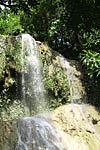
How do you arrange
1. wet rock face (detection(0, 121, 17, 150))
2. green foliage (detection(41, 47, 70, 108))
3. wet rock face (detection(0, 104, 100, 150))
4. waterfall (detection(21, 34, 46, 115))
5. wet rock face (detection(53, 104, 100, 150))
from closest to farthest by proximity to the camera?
1. wet rock face (detection(0, 121, 17, 150))
2. wet rock face (detection(0, 104, 100, 150))
3. wet rock face (detection(53, 104, 100, 150))
4. waterfall (detection(21, 34, 46, 115))
5. green foliage (detection(41, 47, 70, 108))

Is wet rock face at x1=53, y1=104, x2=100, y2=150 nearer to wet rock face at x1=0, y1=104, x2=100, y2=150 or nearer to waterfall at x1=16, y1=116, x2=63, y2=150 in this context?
wet rock face at x1=0, y1=104, x2=100, y2=150

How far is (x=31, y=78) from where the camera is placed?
1395 cm

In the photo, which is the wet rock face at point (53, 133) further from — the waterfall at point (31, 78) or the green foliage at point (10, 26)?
the green foliage at point (10, 26)

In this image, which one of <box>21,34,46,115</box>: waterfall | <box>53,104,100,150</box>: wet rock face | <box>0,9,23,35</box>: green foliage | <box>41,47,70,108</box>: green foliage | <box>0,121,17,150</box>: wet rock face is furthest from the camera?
<box>0,9,23,35</box>: green foliage

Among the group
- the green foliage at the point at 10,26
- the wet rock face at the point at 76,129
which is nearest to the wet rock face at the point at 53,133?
the wet rock face at the point at 76,129

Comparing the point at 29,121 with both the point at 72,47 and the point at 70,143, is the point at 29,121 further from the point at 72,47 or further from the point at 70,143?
the point at 72,47

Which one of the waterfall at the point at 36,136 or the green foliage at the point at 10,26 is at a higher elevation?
the green foliage at the point at 10,26

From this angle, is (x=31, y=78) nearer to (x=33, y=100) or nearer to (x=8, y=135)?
(x=33, y=100)

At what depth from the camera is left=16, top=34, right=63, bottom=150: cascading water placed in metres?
9.51

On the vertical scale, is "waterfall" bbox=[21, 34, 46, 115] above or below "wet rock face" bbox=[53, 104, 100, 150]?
above

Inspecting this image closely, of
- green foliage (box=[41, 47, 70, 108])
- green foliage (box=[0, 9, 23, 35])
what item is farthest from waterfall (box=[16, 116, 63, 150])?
green foliage (box=[0, 9, 23, 35])

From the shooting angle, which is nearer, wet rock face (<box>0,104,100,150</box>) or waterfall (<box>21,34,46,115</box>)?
wet rock face (<box>0,104,100,150</box>)

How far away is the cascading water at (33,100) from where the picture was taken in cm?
951

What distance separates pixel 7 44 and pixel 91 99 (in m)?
3.78
